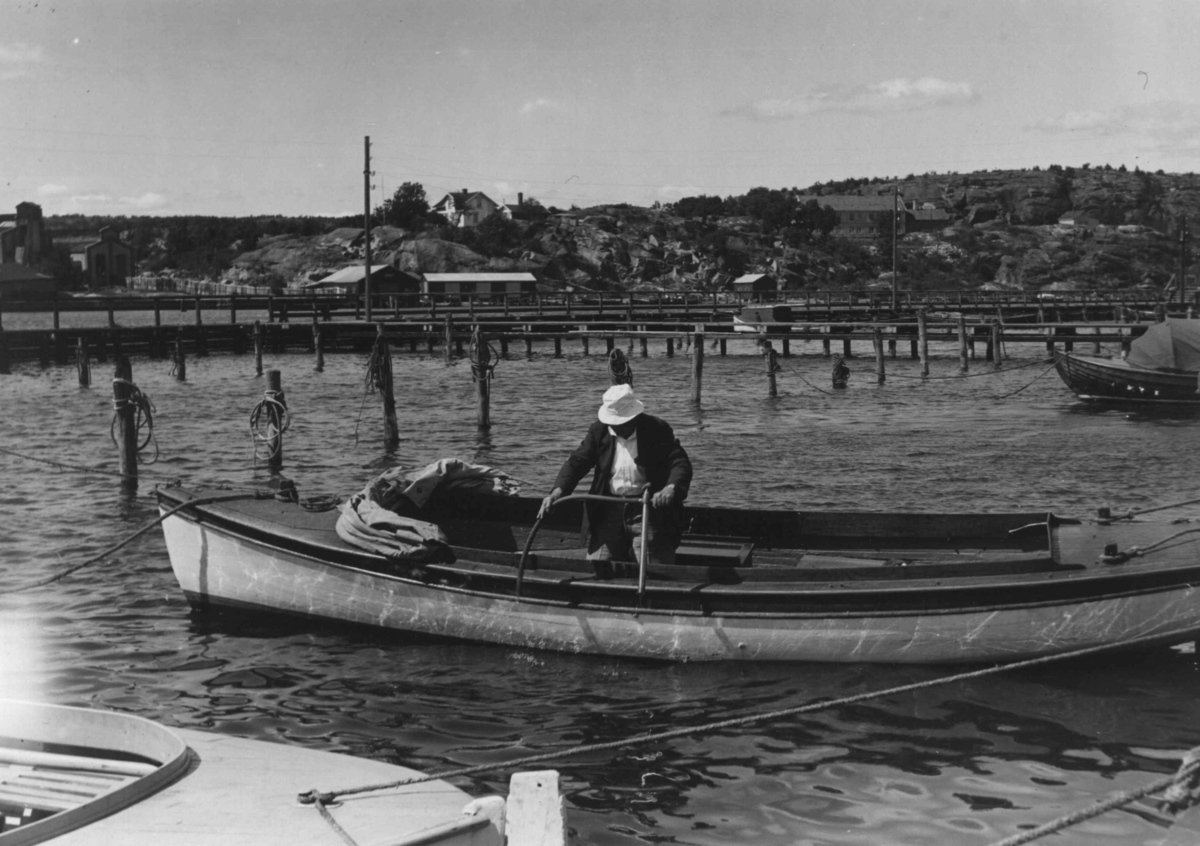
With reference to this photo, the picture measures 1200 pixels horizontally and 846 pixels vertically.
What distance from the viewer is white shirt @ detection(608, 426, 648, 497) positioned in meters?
10.4

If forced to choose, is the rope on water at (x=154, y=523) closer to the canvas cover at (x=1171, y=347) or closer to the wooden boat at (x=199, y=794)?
the wooden boat at (x=199, y=794)

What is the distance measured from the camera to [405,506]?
1212 cm

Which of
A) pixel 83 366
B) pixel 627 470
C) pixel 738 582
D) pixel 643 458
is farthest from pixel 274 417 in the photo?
pixel 83 366

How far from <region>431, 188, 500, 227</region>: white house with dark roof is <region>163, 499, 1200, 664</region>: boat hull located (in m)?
140

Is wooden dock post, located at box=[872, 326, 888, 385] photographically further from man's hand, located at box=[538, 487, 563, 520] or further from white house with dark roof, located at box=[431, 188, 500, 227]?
white house with dark roof, located at box=[431, 188, 500, 227]

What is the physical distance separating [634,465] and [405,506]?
2857 mm

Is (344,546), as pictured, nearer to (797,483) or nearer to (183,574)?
(183,574)

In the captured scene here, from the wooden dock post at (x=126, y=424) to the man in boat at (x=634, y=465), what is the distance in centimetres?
1199

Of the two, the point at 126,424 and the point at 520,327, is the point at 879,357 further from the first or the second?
the point at 126,424

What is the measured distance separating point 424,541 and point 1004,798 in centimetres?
558

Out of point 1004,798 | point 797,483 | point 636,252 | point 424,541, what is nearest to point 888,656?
point 1004,798

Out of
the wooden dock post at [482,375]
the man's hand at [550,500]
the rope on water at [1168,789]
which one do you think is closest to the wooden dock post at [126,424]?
the wooden dock post at [482,375]

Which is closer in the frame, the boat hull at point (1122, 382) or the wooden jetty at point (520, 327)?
the boat hull at point (1122, 382)

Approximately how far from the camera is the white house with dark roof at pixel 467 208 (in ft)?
493
